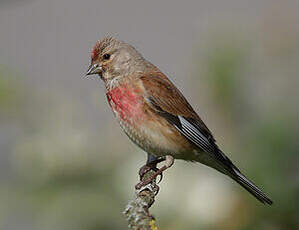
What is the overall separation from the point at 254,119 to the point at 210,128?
0.26 metres

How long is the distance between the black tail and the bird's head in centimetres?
83

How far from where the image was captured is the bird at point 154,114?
3553 mm

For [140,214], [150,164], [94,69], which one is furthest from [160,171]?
[140,214]

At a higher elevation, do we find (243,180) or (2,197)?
(2,197)

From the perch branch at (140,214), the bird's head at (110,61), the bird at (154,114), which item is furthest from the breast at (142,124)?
the perch branch at (140,214)

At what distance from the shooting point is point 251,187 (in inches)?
135

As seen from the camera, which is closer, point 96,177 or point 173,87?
point 96,177

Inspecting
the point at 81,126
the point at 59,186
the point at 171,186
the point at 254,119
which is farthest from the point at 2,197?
the point at 254,119

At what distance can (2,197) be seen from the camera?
3.48 metres

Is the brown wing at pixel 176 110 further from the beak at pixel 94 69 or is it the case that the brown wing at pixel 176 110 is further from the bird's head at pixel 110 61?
the beak at pixel 94 69

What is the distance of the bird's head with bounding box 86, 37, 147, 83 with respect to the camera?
3.80 meters

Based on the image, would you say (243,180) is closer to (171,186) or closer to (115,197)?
(171,186)

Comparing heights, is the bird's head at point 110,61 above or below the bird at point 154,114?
above

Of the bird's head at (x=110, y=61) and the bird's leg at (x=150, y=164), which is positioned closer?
the bird's leg at (x=150, y=164)
